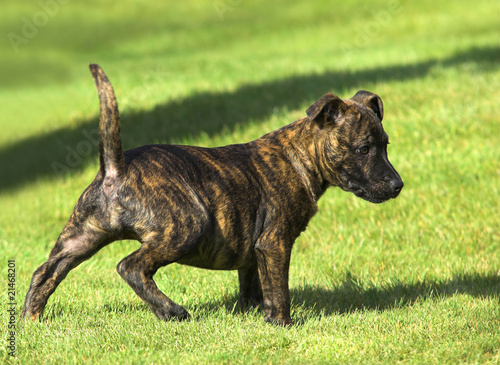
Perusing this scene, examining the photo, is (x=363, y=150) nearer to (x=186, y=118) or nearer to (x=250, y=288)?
(x=250, y=288)

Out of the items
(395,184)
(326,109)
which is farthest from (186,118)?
(395,184)

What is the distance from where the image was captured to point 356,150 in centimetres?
539

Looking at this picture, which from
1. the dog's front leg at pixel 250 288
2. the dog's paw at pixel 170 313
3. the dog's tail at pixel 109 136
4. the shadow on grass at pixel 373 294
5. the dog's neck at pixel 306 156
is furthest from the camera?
the shadow on grass at pixel 373 294

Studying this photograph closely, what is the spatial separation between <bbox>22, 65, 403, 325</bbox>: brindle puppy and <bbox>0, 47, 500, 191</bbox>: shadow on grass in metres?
6.44

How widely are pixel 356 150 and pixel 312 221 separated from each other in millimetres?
3742

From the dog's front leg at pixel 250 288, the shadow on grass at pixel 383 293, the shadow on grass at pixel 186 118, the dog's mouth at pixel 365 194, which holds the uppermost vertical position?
the shadow on grass at pixel 186 118

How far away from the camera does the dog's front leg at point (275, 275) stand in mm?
5359

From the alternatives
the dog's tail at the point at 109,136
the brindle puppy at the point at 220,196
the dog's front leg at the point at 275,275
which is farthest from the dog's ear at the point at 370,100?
the dog's tail at the point at 109,136

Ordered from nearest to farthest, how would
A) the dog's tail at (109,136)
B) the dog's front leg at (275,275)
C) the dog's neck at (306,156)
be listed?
the dog's tail at (109,136) → the dog's front leg at (275,275) → the dog's neck at (306,156)

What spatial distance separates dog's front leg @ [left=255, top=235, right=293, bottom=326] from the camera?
5.36m

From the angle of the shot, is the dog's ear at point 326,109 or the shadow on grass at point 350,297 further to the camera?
the shadow on grass at point 350,297

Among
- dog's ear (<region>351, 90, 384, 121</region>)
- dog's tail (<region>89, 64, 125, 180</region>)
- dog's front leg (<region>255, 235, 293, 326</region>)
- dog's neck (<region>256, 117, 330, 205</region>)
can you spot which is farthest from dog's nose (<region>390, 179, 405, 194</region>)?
dog's tail (<region>89, 64, 125, 180</region>)

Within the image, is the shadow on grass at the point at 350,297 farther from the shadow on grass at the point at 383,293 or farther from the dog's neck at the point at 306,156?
the dog's neck at the point at 306,156

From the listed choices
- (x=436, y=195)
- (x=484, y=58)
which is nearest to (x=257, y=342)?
(x=436, y=195)
